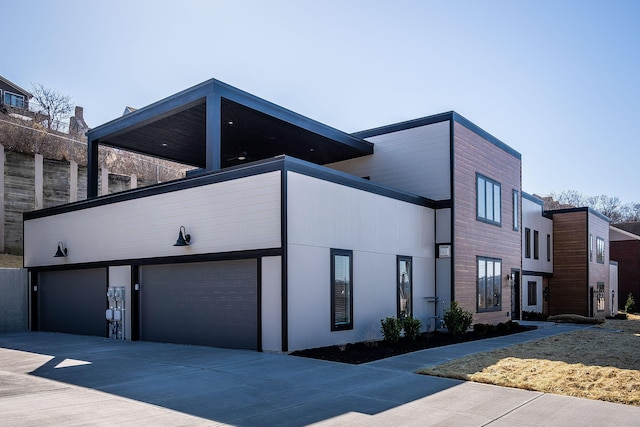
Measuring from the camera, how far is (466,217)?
18.5 meters

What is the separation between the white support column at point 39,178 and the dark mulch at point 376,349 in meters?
17.7

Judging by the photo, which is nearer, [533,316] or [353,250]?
[353,250]

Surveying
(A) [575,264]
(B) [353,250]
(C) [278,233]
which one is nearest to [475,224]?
(B) [353,250]

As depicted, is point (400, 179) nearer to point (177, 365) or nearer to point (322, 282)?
point (322, 282)

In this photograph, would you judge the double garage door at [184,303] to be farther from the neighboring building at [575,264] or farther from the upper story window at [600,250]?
the upper story window at [600,250]

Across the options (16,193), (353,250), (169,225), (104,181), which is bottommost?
(353,250)

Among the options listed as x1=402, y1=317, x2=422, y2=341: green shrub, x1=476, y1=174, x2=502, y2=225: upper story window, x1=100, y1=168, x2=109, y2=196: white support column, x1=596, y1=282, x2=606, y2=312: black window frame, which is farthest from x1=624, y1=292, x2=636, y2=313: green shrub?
x1=100, y1=168, x2=109, y2=196: white support column

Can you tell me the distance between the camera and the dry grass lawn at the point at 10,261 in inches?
880

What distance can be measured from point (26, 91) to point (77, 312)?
111ft

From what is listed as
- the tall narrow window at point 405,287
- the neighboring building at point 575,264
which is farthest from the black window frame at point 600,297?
the tall narrow window at point 405,287

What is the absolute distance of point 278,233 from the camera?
39.9 feet

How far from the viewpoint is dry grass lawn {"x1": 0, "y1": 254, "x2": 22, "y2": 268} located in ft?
73.3

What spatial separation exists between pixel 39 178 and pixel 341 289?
1765cm

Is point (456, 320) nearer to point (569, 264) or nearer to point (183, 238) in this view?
point (183, 238)
